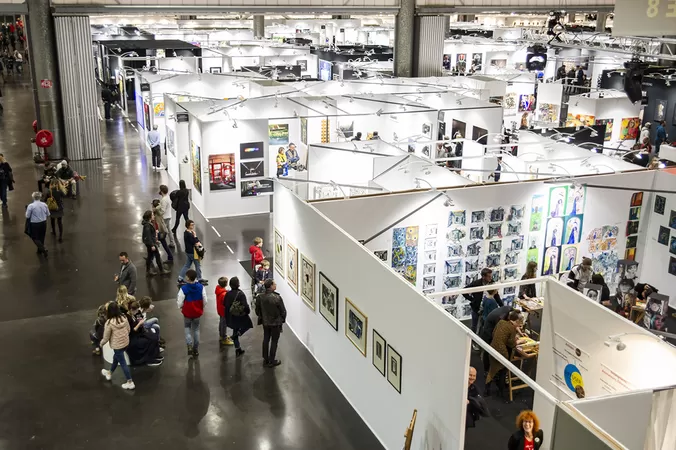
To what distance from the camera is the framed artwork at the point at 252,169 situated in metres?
14.7

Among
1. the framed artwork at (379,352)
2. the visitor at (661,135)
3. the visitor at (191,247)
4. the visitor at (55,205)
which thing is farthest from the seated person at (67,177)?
the visitor at (661,135)

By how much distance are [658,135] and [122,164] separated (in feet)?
47.5

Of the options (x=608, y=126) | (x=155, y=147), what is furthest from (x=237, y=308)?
(x=608, y=126)

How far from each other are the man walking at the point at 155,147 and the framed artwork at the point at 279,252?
28.8 feet

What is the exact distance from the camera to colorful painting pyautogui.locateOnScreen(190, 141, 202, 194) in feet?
47.6

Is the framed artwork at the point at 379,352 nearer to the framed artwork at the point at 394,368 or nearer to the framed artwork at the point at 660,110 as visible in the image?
the framed artwork at the point at 394,368

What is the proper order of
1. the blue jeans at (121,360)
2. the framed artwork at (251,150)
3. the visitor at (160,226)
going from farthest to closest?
the framed artwork at (251,150) → the visitor at (160,226) → the blue jeans at (121,360)

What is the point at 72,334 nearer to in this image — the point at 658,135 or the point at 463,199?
the point at 463,199

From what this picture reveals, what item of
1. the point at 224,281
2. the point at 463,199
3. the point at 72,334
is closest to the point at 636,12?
the point at 463,199

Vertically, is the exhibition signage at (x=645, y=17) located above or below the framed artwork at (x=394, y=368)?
above

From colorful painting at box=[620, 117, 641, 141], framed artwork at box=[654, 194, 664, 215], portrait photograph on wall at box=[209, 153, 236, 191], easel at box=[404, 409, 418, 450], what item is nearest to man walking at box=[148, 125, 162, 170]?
portrait photograph on wall at box=[209, 153, 236, 191]

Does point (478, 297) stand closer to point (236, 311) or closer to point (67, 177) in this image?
point (236, 311)

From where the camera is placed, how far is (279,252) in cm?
999

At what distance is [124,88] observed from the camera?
84.4 feet
